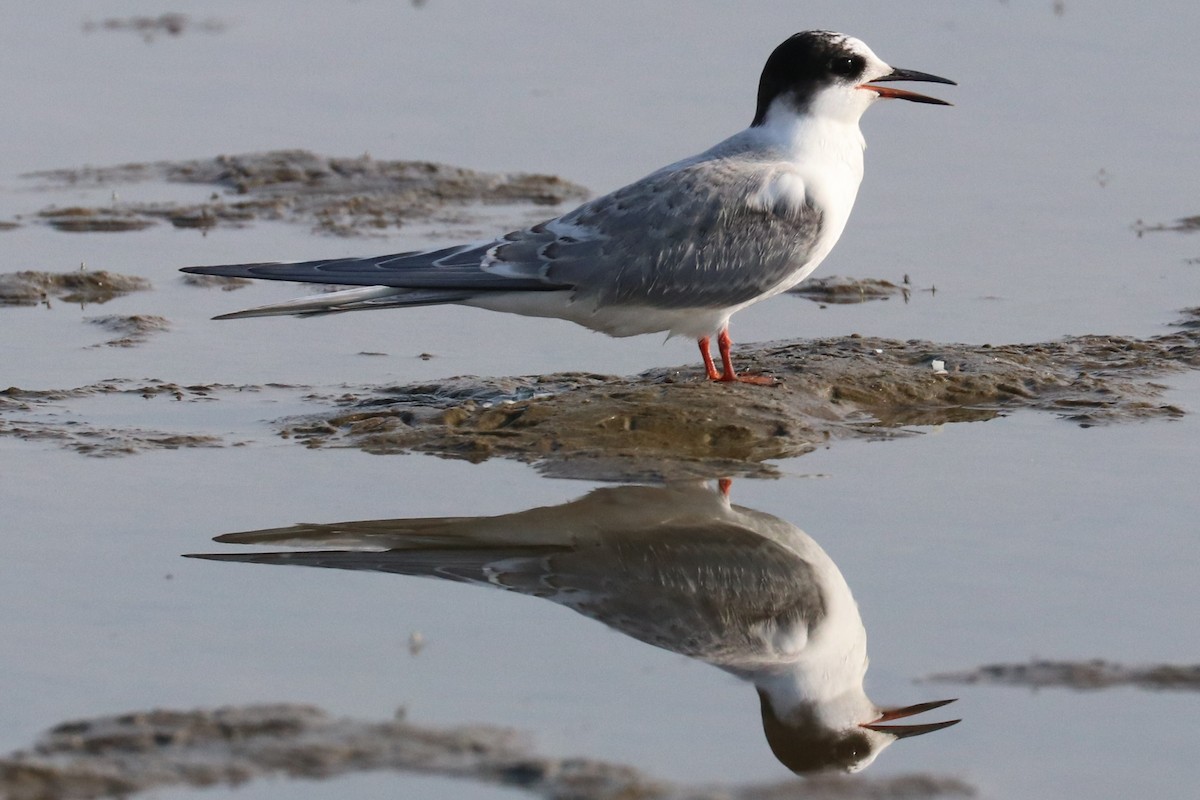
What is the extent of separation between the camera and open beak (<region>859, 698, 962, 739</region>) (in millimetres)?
3708

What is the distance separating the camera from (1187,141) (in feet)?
29.3

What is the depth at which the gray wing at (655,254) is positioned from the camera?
599 centimetres

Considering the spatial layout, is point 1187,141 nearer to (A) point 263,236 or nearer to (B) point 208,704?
(A) point 263,236

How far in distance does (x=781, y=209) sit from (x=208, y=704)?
2.92m

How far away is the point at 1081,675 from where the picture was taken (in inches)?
154

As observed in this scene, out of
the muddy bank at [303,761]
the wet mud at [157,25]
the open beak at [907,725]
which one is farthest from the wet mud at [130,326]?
the wet mud at [157,25]

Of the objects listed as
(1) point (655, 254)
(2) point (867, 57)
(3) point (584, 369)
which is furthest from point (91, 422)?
(2) point (867, 57)

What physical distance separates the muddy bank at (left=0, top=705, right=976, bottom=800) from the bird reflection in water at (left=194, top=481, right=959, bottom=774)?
0.25 metres

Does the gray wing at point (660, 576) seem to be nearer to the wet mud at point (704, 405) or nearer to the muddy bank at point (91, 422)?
the wet mud at point (704, 405)

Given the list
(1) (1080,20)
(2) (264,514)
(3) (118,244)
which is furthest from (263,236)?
(1) (1080,20)

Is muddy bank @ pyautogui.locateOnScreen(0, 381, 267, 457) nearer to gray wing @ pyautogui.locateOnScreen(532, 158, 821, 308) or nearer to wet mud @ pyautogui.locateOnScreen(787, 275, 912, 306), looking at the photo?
gray wing @ pyautogui.locateOnScreen(532, 158, 821, 308)

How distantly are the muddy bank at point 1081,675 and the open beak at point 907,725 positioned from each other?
120 mm

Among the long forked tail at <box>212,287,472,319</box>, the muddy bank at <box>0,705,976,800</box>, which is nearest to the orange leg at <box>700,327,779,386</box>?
the long forked tail at <box>212,287,472,319</box>

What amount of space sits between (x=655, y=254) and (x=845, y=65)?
3.11ft
